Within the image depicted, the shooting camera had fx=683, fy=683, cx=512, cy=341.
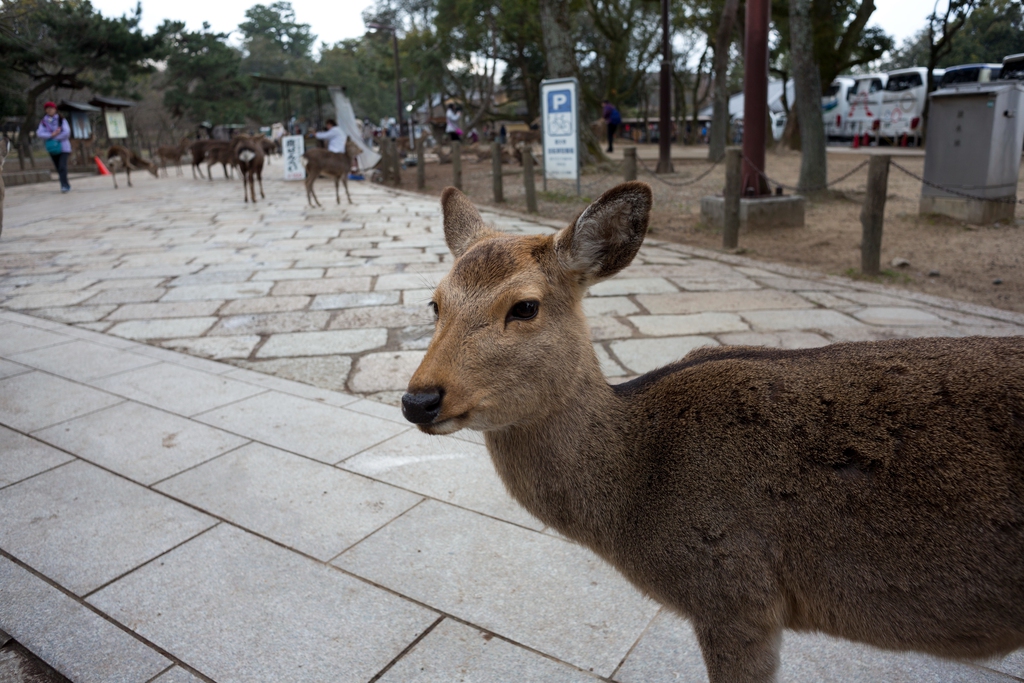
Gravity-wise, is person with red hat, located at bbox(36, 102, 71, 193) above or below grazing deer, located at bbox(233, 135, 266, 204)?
above

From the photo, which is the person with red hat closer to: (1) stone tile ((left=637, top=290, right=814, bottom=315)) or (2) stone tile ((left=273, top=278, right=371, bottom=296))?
(2) stone tile ((left=273, top=278, right=371, bottom=296))

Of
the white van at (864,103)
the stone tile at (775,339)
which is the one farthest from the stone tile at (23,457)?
the white van at (864,103)

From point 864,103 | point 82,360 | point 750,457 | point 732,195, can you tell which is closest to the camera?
point 750,457

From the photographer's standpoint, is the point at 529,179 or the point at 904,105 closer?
the point at 529,179

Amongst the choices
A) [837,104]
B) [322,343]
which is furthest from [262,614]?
[837,104]

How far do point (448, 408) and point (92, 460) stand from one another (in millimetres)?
2572

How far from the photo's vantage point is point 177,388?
4.24 m

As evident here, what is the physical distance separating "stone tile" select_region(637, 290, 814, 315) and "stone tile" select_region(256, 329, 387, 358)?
2262mm

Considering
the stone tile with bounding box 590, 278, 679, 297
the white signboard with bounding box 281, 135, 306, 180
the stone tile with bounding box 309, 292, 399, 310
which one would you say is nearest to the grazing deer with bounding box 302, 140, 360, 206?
the white signboard with bounding box 281, 135, 306, 180

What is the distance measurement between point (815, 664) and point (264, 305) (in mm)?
5387

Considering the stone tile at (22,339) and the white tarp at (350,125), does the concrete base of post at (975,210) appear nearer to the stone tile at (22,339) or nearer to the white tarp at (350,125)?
the stone tile at (22,339)

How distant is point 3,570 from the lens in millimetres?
2461

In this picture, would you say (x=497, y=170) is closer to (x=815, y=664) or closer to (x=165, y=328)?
(x=165, y=328)

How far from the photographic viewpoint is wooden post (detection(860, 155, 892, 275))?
6277 millimetres
